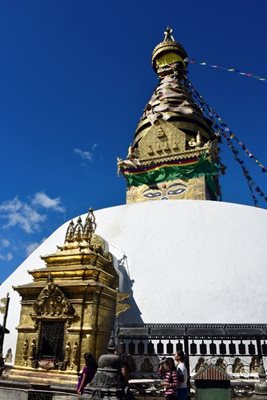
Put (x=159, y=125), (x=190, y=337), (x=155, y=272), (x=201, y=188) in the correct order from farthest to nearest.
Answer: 1. (x=159, y=125)
2. (x=201, y=188)
3. (x=155, y=272)
4. (x=190, y=337)

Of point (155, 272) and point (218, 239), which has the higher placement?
point (218, 239)

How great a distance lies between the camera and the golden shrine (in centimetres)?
720

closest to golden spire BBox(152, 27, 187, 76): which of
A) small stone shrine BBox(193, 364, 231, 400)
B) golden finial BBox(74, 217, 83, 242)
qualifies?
golden finial BBox(74, 217, 83, 242)

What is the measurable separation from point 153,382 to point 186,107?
19.1 m

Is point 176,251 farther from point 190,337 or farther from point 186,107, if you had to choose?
point 186,107

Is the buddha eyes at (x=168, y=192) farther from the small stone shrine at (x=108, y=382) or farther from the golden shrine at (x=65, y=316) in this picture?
the small stone shrine at (x=108, y=382)

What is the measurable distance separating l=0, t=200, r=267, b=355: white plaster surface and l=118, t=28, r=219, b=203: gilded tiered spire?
9.07 metres

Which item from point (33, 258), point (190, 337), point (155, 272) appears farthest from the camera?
point (33, 258)

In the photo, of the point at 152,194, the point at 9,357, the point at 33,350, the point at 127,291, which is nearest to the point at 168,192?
the point at 152,194

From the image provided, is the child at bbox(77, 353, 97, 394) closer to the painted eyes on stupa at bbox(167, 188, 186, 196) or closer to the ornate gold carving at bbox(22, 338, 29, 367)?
the ornate gold carving at bbox(22, 338, 29, 367)

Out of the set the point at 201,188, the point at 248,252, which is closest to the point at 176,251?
the point at 248,252

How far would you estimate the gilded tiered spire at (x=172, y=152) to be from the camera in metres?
20.5

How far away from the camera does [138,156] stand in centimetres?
2297

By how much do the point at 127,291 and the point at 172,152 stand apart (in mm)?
13911
